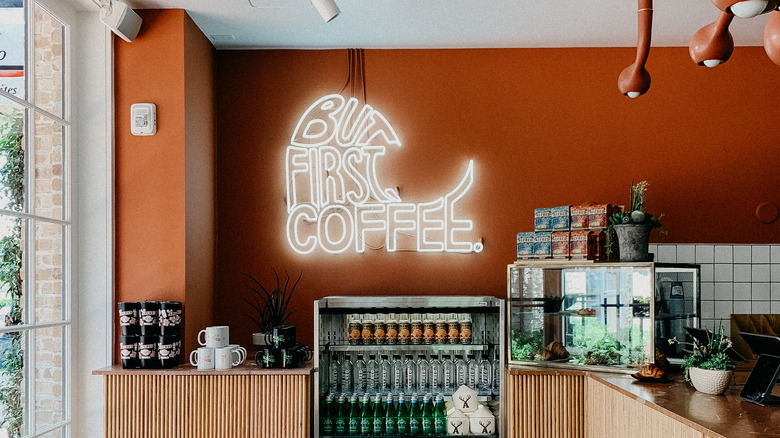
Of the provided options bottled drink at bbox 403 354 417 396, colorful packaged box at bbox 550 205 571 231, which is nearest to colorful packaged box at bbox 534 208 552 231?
colorful packaged box at bbox 550 205 571 231

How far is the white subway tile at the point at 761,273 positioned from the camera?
4.38 m

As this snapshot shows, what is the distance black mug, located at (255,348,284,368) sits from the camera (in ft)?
11.7

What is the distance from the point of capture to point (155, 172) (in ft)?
12.2

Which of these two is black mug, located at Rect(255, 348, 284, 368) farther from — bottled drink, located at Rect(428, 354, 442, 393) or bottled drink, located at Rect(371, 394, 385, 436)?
bottled drink, located at Rect(428, 354, 442, 393)

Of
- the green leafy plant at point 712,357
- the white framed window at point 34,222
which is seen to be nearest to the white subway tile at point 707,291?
the green leafy plant at point 712,357

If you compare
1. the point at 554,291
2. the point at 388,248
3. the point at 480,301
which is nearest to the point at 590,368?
the point at 554,291

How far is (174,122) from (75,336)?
1376mm

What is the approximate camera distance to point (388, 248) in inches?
172

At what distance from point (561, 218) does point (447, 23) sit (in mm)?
1463

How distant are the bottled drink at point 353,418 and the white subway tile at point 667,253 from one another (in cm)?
239

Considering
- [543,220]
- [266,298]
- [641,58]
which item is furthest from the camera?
[266,298]

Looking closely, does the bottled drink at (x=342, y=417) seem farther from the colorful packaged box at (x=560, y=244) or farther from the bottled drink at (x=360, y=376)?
the colorful packaged box at (x=560, y=244)

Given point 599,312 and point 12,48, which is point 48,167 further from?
point 599,312

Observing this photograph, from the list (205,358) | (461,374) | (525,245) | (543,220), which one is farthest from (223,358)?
(543,220)
